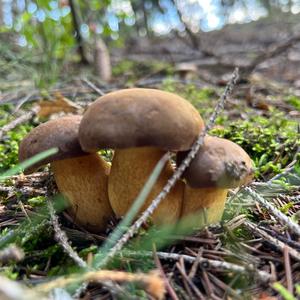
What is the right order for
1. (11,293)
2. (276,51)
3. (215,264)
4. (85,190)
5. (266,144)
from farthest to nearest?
→ 1. (276,51)
2. (266,144)
3. (85,190)
4. (215,264)
5. (11,293)

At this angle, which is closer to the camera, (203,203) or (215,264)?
(215,264)

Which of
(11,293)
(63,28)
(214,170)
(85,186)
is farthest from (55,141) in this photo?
(63,28)

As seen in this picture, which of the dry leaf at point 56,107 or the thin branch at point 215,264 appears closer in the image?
the thin branch at point 215,264

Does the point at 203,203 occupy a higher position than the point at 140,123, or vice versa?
the point at 140,123

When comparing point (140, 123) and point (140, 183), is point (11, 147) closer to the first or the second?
point (140, 183)

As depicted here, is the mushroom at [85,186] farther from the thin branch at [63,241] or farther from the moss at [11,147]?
the moss at [11,147]

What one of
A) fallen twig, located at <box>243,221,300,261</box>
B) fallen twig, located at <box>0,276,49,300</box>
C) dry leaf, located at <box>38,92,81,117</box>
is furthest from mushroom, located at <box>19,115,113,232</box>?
dry leaf, located at <box>38,92,81,117</box>

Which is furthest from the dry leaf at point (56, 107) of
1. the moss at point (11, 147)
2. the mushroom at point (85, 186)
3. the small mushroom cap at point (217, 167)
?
the small mushroom cap at point (217, 167)

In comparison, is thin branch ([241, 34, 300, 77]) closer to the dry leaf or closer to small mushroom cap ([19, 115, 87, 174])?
the dry leaf
